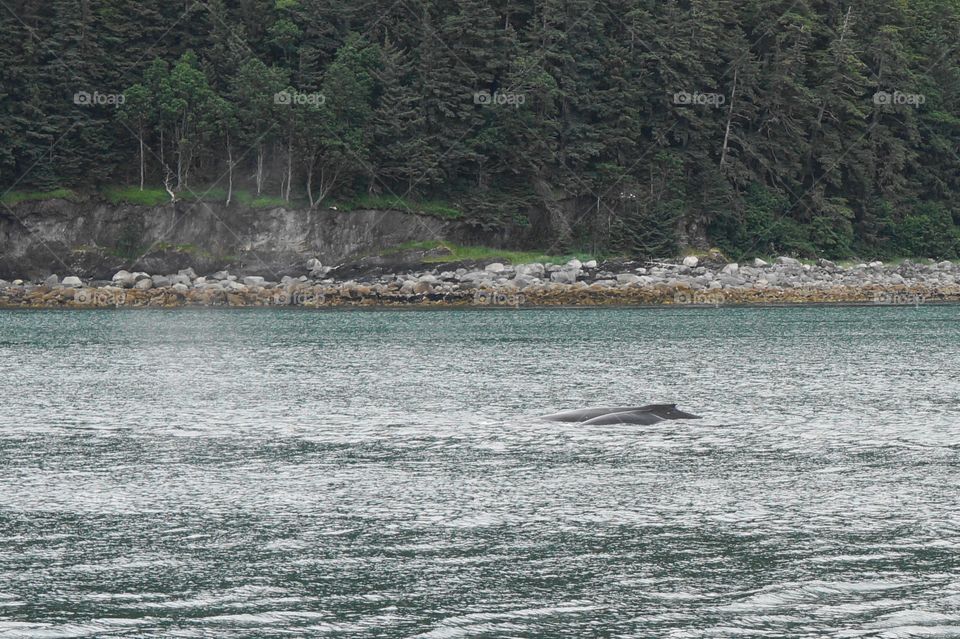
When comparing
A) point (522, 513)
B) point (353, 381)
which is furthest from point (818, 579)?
point (353, 381)

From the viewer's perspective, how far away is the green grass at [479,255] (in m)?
89.2

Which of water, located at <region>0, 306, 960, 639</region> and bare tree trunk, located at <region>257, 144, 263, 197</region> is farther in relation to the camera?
bare tree trunk, located at <region>257, 144, 263, 197</region>

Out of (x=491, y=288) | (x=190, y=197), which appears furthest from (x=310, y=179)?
(x=491, y=288)

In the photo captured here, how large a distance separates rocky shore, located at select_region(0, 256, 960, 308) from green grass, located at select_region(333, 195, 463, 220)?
522 centimetres

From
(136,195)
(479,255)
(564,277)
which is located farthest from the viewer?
(136,195)

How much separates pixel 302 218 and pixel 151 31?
1825 cm

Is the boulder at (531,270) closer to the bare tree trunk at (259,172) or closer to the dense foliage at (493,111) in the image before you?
the dense foliage at (493,111)

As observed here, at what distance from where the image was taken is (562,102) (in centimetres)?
9425

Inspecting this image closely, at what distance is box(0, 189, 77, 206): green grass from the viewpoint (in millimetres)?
87250

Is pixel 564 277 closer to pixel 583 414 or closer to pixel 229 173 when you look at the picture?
pixel 229 173

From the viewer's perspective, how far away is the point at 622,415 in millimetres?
27266

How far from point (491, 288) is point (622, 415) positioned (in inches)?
2180

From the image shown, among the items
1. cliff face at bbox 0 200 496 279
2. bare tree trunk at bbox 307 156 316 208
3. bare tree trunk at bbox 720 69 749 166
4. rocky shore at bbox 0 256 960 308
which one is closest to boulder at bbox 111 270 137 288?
rocky shore at bbox 0 256 960 308

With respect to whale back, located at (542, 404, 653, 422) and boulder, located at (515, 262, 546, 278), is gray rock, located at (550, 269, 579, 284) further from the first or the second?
whale back, located at (542, 404, 653, 422)
